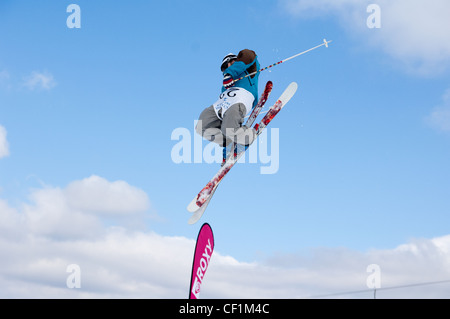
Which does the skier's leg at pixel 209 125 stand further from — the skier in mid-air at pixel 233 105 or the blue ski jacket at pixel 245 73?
the blue ski jacket at pixel 245 73

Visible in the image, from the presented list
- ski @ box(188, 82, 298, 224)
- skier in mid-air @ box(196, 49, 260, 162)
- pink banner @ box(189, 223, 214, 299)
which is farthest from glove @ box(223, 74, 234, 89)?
pink banner @ box(189, 223, 214, 299)

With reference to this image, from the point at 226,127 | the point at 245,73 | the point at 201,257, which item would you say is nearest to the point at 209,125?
the point at 226,127

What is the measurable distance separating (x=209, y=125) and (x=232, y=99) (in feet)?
2.25

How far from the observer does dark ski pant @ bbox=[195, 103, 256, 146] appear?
761 cm

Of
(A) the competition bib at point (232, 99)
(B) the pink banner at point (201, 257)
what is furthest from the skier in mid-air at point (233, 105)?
(B) the pink banner at point (201, 257)

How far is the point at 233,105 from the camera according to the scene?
7668 mm

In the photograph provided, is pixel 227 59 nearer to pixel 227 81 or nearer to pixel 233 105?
pixel 227 81

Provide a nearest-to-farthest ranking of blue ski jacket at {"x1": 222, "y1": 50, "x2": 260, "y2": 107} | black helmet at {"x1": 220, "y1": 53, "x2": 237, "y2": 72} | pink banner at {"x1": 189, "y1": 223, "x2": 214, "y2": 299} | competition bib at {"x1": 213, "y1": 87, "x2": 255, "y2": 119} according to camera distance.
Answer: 1. pink banner at {"x1": 189, "y1": 223, "x2": 214, "y2": 299}
2. competition bib at {"x1": 213, "y1": 87, "x2": 255, "y2": 119}
3. blue ski jacket at {"x1": 222, "y1": 50, "x2": 260, "y2": 107}
4. black helmet at {"x1": 220, "y1": 53, "x2": 237, "y2": 72}

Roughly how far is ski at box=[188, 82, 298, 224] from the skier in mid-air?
0.36 metres

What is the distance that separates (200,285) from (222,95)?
328 cm

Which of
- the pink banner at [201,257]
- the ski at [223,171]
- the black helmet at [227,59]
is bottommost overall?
the pink banner at [201,257]

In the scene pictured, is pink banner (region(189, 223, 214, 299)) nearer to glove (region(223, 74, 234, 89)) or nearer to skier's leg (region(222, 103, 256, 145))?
skier's leg (region(222, 103, 256, 145))

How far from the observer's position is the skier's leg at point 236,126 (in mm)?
7598

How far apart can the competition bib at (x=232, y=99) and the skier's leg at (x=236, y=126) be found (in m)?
0.09
